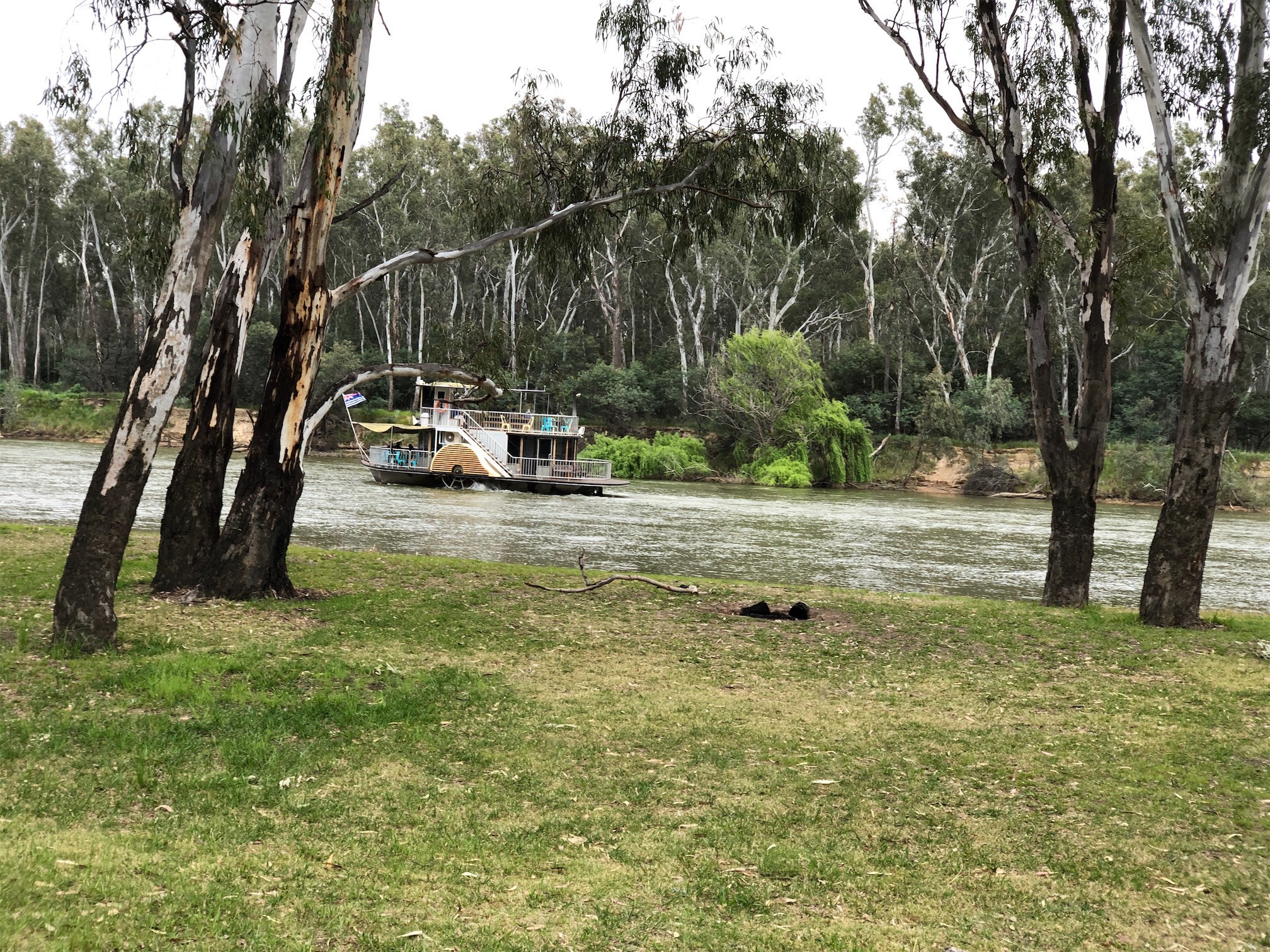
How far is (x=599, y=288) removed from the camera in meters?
60.0

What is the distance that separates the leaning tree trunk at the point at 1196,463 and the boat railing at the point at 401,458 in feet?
103

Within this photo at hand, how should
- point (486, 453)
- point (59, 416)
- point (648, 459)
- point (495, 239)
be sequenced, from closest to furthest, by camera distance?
point (495, 239), point (486, 453), point (648, 459), point (59, 416)

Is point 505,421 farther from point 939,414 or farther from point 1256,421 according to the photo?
point 1256,421

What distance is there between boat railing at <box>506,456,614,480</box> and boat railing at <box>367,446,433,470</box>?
318cm

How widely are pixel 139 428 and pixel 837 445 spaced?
44486mm

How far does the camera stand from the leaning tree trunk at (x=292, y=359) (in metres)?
10.0

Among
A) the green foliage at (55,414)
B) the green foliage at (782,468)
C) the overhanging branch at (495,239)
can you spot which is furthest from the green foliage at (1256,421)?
the green foliage at (55,414)

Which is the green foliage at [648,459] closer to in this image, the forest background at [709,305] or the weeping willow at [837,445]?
the forest background at [709,305]

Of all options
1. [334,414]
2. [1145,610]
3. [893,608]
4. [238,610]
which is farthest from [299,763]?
[334,414]

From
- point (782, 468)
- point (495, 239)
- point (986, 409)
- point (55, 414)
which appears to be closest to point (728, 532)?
point (495, 239)

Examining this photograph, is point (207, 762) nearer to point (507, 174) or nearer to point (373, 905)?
point (373, 905)

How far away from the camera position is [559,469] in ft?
131

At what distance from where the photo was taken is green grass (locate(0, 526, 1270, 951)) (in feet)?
13.2

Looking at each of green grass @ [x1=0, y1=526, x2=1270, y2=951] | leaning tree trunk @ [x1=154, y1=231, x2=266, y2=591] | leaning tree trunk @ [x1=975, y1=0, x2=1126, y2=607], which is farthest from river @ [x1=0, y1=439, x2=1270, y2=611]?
green grass @ [x1=0, y1=526, x2=1270, y2=951]
